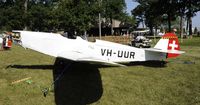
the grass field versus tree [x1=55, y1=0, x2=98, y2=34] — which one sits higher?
tree [x1=55, y1=0, x2=98, y2=34]

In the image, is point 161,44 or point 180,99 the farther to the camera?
point 161,44

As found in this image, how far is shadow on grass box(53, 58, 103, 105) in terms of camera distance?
28.7 ft

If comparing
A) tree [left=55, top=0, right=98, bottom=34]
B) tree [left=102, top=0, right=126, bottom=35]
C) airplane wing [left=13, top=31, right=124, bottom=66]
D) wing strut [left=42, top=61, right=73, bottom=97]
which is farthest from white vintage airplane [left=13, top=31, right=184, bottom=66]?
tree [left=102, top=0, right=126, bottom=35]

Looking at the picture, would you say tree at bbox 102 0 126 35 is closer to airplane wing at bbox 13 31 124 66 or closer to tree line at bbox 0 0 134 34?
tree line at bbox 0 0 134 34

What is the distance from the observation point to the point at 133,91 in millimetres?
9578

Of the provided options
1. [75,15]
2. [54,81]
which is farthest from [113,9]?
[54,81]

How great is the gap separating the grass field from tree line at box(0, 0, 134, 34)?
28.1 metres

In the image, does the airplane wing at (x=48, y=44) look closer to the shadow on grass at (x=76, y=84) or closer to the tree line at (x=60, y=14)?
the shadow on grass at (x=76, y=84)

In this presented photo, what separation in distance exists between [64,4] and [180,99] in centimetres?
3532

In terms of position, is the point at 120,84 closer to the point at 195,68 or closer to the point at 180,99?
the point at 180,99

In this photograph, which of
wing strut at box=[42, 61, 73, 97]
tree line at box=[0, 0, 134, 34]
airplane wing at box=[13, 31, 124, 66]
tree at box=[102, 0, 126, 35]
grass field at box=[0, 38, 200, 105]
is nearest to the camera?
grass field at box=[0, 38, 200, 105]

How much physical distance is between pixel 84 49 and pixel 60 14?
2940 centimetres

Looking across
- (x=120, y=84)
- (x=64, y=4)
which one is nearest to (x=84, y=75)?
(x=120, y=84)

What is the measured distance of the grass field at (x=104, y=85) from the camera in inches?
341
